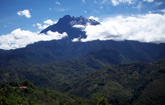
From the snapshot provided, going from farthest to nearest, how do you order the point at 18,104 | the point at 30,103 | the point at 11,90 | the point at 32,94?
the point at 32,94 < the point at 11,90 < the point at 30,103 < the point at 18,104

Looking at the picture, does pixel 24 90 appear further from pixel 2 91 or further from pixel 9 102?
pixel 9 102

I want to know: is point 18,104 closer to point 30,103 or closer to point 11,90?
point 30,103

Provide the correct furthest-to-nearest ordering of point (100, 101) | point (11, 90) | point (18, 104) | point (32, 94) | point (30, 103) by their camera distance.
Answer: point (32, 94), point (11, 90), point (30, 103), point (18, 104), point (100, 101)

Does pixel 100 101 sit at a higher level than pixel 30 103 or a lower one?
higher

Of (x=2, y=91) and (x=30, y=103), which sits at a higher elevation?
(x=2, y=91)

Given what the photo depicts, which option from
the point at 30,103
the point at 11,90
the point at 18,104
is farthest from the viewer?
the point at 11,90

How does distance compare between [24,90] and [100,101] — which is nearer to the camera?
[100,101]

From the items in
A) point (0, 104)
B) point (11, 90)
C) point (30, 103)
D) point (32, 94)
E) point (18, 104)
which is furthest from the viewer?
point (32, 94)

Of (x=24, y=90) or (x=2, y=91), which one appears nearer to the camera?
(x=2, y=91)

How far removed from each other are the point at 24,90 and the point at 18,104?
59244 millimetres

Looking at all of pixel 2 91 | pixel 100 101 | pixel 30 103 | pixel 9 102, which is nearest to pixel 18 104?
pixel 9 102

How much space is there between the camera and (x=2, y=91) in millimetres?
174500

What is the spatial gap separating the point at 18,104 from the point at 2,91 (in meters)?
42.9

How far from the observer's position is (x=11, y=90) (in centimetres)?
18338
